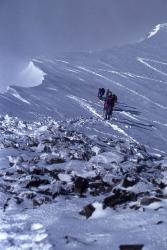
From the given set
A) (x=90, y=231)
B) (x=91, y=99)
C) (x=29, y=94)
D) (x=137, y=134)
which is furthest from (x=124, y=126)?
(x=90, y=231)

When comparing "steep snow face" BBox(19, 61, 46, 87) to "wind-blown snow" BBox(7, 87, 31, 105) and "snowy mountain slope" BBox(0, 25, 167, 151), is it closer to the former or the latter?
"snowy mountain slope" BBox(0, 25, 167, 151)

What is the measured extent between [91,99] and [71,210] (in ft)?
87.1

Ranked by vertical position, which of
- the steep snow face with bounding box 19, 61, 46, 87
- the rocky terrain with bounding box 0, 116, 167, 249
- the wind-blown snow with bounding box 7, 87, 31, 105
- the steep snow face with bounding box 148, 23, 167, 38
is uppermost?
the steep snow face with bounding box 148, 23, 167, 38

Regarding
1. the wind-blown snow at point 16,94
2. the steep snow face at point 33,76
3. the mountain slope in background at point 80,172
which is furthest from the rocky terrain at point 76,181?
the steep snow face at point 33,76

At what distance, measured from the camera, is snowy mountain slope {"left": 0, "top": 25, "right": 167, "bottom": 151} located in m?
29.9

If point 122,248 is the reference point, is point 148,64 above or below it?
above

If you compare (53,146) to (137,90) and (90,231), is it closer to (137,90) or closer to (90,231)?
(90,231)

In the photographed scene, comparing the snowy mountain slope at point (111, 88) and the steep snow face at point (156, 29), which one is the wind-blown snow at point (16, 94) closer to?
the snowy mountain slope at point (111, 88)

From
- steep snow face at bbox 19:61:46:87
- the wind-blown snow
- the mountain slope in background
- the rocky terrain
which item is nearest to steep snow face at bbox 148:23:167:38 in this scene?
steep snow face at bbox 19:61:46:87

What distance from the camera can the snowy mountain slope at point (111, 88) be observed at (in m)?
29.9

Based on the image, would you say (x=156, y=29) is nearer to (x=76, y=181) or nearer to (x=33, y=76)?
(x=33, y=76)

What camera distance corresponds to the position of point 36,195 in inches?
403

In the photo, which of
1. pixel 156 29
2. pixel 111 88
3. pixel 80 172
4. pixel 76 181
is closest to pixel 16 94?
pixel 111 88

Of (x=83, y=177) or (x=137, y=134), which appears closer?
(x=83, y=177)
